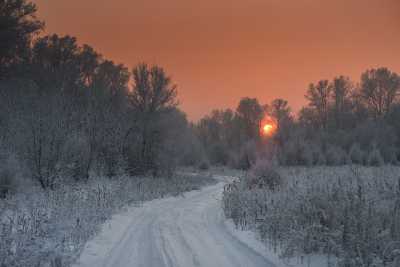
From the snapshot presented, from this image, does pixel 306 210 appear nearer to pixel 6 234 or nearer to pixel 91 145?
pixel 6 234

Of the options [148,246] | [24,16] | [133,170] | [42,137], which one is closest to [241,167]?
[133,170]

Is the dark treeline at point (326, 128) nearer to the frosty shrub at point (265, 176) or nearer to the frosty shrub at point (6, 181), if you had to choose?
the frosty shrub at point (265, 176)

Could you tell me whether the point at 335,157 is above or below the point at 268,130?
below

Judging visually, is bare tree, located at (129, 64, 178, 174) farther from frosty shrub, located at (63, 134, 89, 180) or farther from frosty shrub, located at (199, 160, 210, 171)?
frosty shrub, located at (199, 160, 210, 171)

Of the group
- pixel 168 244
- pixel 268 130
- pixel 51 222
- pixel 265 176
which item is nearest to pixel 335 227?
pixel 168 244

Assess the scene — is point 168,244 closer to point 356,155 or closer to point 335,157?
point 356,155

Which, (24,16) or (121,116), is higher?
(24,16)

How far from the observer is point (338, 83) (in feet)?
223

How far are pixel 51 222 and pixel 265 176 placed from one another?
426 inches

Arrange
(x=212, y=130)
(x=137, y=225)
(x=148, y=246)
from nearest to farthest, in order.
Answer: (x=148, y=246)
(x=137, y=225)
(x=212, y=130)

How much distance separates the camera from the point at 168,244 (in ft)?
30.7

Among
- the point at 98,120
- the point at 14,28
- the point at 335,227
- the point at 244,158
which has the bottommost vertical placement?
the point at 335,227

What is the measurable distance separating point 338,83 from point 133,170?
4969cm

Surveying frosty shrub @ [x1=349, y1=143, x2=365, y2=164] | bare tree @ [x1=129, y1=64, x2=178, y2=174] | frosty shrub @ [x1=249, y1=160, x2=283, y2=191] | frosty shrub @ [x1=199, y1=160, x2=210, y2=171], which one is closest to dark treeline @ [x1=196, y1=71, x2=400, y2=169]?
frosty shrub @ [x1=349, y1=143, x2=365, y2=164]
